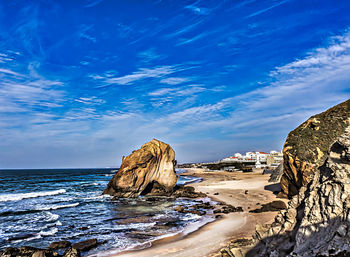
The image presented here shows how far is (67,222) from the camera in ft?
54.8

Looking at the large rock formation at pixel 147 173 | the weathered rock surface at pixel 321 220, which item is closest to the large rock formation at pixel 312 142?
the weathered rock surface at pixel 321 220

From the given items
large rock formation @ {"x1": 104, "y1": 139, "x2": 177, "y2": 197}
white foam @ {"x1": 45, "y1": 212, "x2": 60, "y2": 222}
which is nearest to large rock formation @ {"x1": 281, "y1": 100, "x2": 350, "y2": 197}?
large rock formation @ {"x1": 104, "y1": 139, "x2": 177, "y2": 197}

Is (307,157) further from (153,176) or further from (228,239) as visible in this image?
(153,176)

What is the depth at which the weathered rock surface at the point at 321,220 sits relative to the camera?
425 cm

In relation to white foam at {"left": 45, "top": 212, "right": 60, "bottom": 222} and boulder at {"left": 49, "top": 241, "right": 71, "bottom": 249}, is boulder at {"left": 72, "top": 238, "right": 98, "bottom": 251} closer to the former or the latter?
boulder at {"left": 49, "top": 241, "right": 71, "bottom": 249}

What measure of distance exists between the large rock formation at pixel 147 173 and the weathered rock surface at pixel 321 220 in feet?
72.3

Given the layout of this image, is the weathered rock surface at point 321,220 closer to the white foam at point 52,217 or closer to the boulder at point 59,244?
the boulder at point 59,244

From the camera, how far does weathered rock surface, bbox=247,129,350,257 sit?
4.25 m

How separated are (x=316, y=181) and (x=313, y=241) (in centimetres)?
185

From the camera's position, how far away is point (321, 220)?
488cm

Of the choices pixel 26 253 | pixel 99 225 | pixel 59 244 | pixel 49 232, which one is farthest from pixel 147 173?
pixel 26 253

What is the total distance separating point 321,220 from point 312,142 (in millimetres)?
13287

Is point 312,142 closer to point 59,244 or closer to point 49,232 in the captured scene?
point 59,244

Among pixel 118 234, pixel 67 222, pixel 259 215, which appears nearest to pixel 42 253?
pixel 118 234
